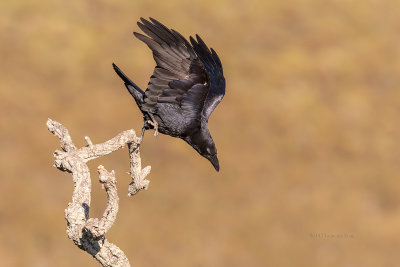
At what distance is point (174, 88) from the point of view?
39.2ft

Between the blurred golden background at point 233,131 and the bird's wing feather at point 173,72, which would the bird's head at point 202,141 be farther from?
the blurred golden background at point 233,131

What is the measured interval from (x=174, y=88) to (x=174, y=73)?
9.2 inches

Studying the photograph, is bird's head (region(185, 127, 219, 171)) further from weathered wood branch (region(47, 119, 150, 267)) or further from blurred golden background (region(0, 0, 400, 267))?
blurred golden background (region(0, 0, 400, 267))

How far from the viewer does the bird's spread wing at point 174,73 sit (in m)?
11.6

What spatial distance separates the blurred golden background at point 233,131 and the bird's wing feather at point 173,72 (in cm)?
1712

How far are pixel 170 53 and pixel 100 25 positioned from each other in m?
22.5

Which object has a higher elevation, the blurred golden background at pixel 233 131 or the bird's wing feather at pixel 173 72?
the blurred golden background at pixel 233 131

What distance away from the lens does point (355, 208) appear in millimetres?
31672

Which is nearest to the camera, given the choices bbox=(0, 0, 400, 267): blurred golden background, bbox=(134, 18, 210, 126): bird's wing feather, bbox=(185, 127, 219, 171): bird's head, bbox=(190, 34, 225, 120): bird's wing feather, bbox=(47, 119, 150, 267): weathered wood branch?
bbox=(47, 119, 150, 267): weathered wood branch

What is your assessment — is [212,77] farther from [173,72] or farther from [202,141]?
[173,72]

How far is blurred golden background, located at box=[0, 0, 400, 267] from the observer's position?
3036cm

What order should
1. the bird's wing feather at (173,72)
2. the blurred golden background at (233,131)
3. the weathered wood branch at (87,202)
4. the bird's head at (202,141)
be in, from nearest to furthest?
the weathered wood branch at (87,202) < the bird's wing feather at (173,72) < the bird's head at (202,141) < the blurred golden background at (233,131)

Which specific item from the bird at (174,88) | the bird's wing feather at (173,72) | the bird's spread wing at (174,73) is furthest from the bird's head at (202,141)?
the bird's wing feather at (173,72)

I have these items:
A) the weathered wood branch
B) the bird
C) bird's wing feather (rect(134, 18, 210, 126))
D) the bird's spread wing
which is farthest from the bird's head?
the weathered wood branch
